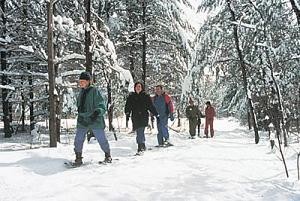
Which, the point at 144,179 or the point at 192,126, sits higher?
the point at 192,126

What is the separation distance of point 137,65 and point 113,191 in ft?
67.7

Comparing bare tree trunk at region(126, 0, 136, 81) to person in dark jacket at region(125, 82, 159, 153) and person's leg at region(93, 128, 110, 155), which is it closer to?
person in dark jacket at region(125, 82, 159, 153)

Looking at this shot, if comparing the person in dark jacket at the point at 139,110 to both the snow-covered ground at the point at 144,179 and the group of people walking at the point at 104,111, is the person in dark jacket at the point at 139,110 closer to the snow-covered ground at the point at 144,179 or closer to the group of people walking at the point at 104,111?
the group of people walking at the point at 104,111

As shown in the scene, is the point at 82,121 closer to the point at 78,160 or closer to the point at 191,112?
the point at 78,160

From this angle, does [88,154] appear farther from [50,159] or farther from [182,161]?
[182,161]

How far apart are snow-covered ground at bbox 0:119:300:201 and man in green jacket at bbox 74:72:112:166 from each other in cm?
46

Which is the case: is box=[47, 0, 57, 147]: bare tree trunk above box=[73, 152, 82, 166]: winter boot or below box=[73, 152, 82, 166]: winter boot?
above

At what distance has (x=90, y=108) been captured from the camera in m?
9.09

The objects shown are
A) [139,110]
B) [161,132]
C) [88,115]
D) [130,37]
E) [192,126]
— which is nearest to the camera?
[88,115]

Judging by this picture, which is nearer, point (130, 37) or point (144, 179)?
point (144, 179)

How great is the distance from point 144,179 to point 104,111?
2.10 metres

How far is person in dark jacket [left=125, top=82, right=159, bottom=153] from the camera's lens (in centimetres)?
1114

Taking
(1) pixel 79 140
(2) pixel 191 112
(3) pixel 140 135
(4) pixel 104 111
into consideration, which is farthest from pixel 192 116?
(1) pixel 79 140

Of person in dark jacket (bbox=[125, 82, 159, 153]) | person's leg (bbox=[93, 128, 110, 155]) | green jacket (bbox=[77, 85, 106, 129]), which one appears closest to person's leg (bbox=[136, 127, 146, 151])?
person in dark jacket (bbox=[125, 82, 159, 153])
